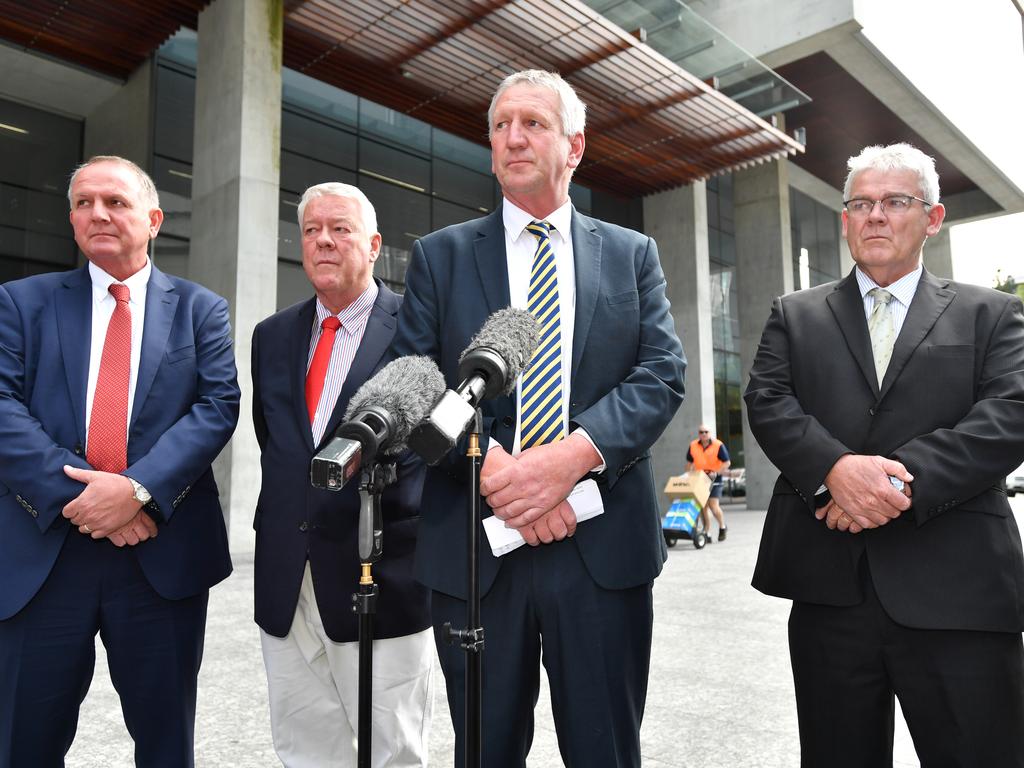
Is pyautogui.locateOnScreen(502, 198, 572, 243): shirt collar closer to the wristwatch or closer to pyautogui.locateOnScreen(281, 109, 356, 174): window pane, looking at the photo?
the wristwatch

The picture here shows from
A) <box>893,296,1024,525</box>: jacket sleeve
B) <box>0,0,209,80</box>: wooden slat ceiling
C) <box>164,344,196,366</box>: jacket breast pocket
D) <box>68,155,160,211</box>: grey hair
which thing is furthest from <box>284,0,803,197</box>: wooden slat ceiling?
<box>893,296,1024,525</box>: jacket sleeve

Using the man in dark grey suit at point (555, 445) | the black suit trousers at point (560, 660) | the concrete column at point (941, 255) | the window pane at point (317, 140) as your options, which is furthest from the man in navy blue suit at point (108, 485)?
the concrete column at point (941, 255)

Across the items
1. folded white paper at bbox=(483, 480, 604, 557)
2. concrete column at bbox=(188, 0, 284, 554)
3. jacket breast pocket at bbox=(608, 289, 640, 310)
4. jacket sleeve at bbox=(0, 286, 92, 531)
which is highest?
concrete column at bbox=(188, 0, 284, 554)

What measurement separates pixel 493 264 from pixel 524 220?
0.17m

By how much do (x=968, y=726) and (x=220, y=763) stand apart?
3.00 meters

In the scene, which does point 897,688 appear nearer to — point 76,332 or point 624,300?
point 624,300

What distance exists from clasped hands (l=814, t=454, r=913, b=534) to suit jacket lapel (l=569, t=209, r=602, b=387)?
83cm

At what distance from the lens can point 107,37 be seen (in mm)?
12570

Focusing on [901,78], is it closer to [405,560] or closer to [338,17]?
[338,17]

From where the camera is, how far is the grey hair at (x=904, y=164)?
2543 millimetres

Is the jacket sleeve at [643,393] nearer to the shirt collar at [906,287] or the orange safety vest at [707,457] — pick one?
the shirt collar at [906,287]

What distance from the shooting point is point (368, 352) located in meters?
3.04

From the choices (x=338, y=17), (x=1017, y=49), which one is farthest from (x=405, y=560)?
(x=1017, y=49)

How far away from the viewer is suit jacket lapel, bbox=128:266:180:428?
8.91 ft
